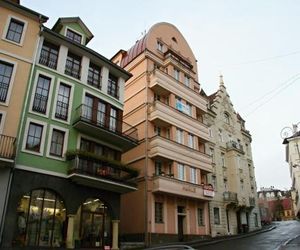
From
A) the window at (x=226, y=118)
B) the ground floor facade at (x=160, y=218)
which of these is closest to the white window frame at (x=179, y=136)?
the ground floor facade at (x=160, y=218)

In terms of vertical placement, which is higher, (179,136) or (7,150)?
(179,136)

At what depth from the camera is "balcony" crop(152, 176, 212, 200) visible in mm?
27025

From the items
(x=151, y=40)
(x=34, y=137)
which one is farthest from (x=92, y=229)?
(x=151, y=40)

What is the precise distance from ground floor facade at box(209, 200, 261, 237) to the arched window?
61.7ft

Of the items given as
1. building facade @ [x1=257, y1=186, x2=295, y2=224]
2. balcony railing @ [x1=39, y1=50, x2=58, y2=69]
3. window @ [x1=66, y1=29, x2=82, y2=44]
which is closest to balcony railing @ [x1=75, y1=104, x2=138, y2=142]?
balcony railing @ [x1=39, y1=50, x2=58, y2=69]

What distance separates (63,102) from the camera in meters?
22.3

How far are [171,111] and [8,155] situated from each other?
17.2 m

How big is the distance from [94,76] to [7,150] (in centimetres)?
1006

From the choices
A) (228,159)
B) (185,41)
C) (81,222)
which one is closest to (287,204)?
(228,159)

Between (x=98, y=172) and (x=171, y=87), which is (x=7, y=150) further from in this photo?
(x=171, y=87)

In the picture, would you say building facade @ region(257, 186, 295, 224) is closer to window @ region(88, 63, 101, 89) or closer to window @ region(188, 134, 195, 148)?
window @ region(188, 134, 195, 148)

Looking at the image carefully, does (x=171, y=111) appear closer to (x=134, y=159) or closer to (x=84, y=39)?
(x=134, y=159)

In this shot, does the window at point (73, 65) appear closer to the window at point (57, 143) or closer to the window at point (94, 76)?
the window at point (94, 76)

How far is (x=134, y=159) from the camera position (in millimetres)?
30188
